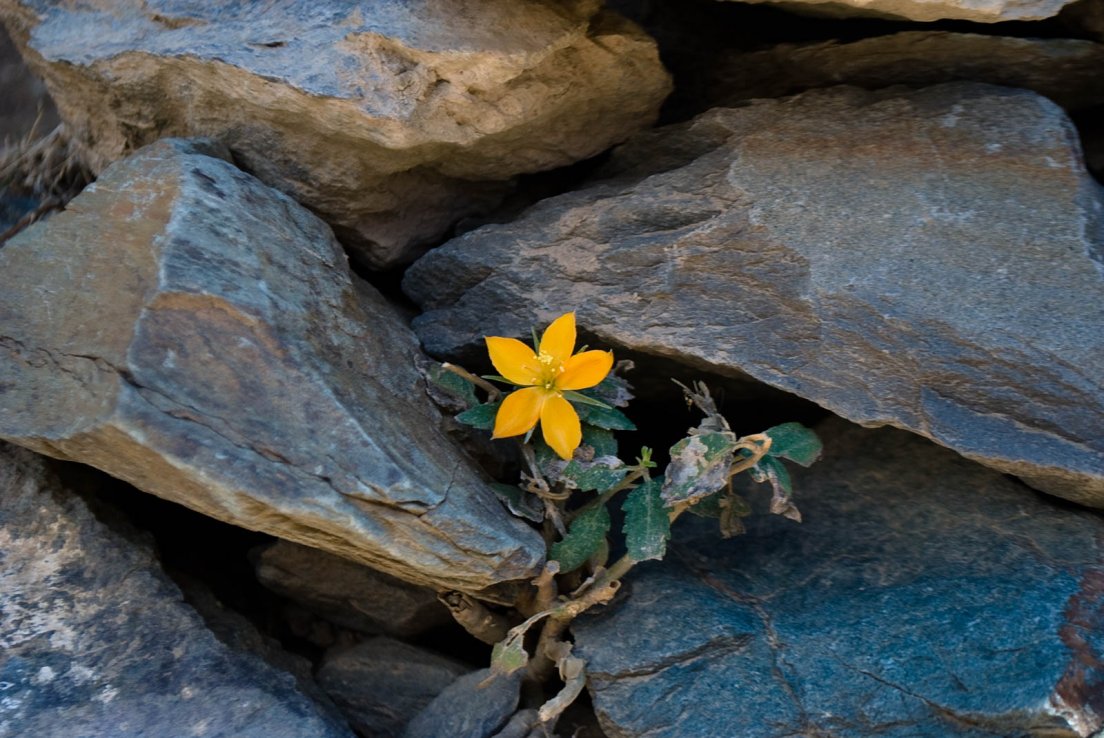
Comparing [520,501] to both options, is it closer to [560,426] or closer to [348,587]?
[560,426]

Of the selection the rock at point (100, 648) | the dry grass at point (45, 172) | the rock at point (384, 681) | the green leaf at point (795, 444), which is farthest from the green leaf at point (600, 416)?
the dry grass at point (45, 172)

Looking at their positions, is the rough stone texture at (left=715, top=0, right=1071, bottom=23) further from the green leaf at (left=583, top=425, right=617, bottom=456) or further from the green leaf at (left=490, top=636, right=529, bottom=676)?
the green leaf at (left=490, top=636, right=529, bottom=676)

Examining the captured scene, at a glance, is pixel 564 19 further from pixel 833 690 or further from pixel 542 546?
pixel 833 690

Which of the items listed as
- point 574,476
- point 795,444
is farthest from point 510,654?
point 795,444

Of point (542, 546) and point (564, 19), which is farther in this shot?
point (564, 19)

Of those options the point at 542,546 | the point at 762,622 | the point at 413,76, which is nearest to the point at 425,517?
the point at 542,546

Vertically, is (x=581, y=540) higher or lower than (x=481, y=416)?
lower

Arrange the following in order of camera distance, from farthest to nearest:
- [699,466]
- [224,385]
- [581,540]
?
[581,540]
[699,466]
[224,385]
